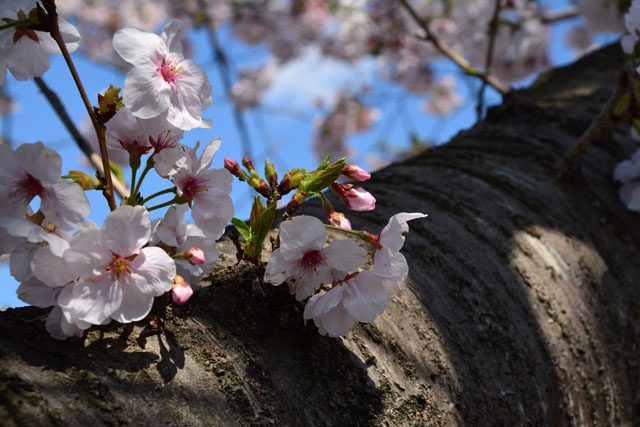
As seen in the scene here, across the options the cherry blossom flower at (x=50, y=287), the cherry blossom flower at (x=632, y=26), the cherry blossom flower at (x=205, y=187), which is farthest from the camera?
the cherry blossom flower at (x=632, y=26)

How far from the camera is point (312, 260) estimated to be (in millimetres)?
703

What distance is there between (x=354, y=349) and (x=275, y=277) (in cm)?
18

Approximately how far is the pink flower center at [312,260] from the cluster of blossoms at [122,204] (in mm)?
126

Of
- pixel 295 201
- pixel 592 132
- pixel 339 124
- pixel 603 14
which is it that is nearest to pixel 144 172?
pixel 295 201

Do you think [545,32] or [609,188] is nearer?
[609,188]

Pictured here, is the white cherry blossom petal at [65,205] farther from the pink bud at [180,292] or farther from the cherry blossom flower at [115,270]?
the pink bud at [180,292]

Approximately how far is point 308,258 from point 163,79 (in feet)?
1.07

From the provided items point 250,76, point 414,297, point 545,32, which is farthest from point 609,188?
point 250,76

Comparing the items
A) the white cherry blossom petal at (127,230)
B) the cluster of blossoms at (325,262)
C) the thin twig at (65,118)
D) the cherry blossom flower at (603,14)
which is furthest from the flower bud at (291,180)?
the cherry blossom flower at (603,14)

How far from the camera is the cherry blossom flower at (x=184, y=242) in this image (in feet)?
2.21

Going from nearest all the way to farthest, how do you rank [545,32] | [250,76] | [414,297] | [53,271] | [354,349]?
[53,271]
[354,349]
[414,297]
[545,32]
[250,76]

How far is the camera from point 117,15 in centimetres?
598

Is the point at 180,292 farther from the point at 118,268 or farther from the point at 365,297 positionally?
the point at 365,297

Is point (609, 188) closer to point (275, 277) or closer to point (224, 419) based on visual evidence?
point (275, 277)
